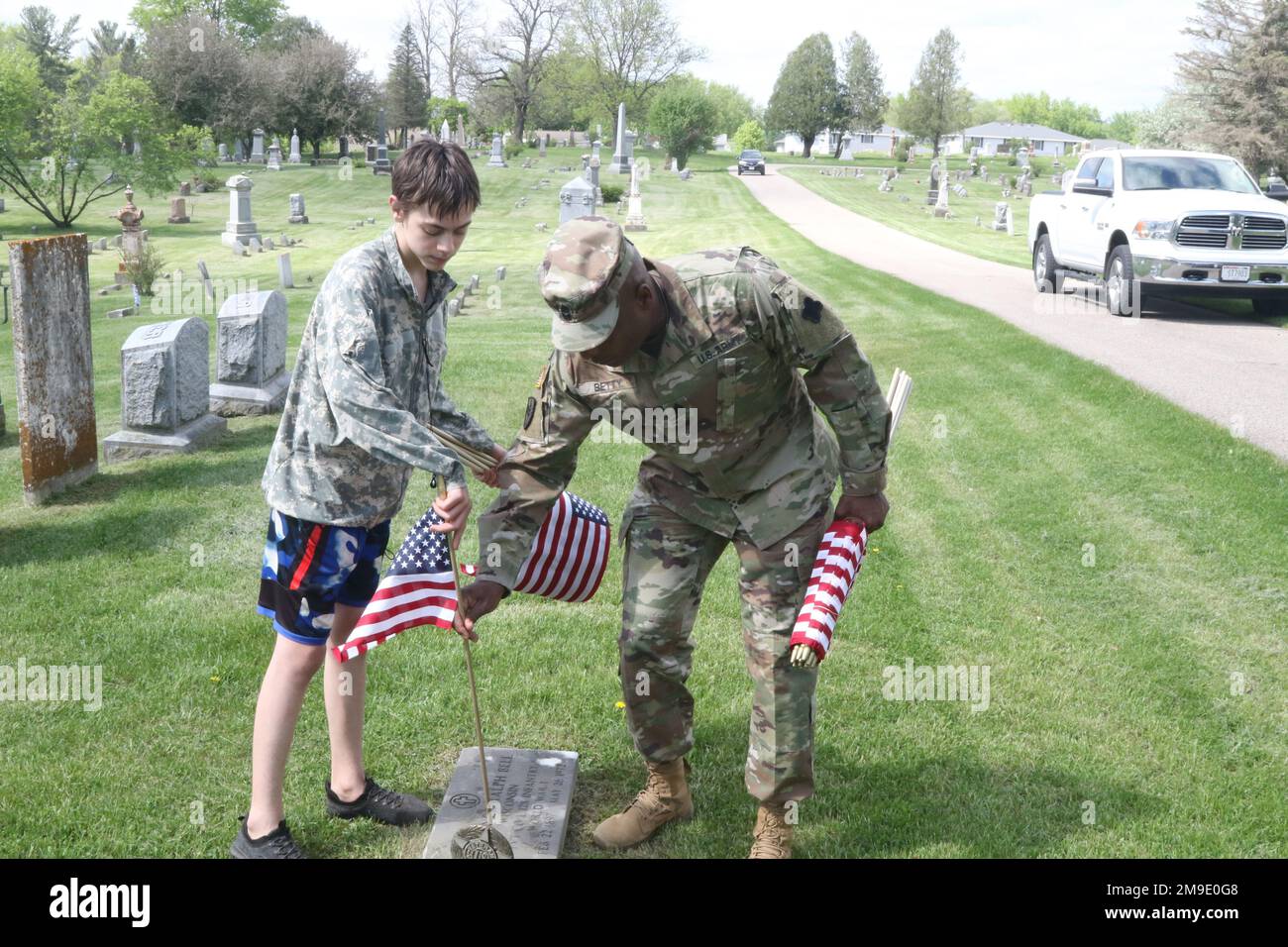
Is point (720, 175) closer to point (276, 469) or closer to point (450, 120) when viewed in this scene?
point (450, 120)

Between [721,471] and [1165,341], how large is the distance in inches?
432

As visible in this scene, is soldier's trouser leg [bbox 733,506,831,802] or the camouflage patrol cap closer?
the camouflage patrol cap

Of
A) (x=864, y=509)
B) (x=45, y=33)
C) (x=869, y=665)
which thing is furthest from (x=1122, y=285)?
(x=45, y=33)

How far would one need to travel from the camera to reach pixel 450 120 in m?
71.4

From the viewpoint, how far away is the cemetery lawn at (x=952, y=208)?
84.3 ft

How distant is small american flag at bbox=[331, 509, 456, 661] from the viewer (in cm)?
342

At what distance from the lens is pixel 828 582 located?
3320 millimetres

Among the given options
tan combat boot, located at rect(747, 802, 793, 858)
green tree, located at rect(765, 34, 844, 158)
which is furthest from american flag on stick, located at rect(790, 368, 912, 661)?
green tree, located at rect(765, 34, 844, 158)

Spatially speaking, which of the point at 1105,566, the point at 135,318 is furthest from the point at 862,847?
the point at 135,318

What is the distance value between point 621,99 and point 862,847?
264ft

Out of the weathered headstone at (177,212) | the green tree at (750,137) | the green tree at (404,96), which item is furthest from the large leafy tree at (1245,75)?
the green tree at (750,137)

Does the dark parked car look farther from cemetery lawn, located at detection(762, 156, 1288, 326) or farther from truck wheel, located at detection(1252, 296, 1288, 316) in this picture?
truck wheel, located at detection(1252, 296, 1288, 316)

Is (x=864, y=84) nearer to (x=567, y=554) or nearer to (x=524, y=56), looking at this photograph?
(x=524, y=56)

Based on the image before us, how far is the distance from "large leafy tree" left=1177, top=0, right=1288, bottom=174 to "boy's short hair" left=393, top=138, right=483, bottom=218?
1360 inches
